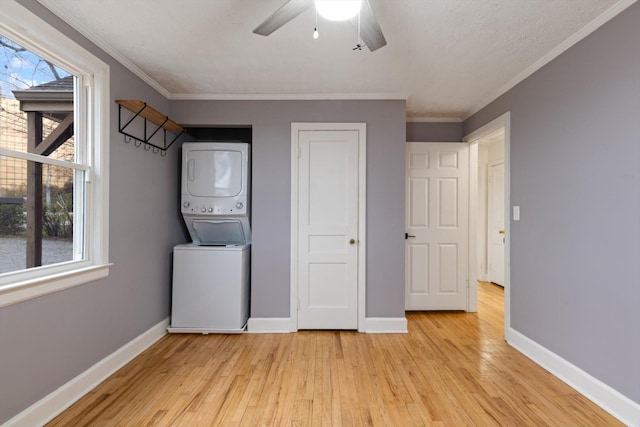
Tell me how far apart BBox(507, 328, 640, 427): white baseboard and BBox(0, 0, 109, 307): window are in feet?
10.8

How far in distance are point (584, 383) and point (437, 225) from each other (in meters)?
1.92

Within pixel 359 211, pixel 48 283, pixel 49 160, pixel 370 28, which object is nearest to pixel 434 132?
pixel 359 211

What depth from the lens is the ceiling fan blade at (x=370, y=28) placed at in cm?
139

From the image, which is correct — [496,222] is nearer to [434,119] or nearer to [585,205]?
[434,119]

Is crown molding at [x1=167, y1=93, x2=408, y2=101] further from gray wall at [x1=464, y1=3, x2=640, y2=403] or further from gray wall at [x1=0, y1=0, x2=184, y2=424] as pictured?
gray wall at [x1=464, y1=3, x2=640, y2=403]

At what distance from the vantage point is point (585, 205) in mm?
1955

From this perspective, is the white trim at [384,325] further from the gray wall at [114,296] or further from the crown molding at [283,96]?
the crown molding at [283,96]

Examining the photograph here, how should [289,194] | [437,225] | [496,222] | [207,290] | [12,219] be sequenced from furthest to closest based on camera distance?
[496,222] → [437,225] → [289,194] → [207,290] → [12,219]

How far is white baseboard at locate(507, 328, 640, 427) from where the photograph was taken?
1666 millimetres

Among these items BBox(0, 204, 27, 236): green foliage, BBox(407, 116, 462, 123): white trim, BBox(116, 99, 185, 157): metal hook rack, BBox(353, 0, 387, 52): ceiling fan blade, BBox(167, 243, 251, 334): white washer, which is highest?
BBox(407, 116, 462, 123): white trim

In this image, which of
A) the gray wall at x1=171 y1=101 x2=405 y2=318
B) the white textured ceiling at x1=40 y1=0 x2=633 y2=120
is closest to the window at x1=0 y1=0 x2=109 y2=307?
the white textured ceiling at x1=40 y1=0 x2=633 y2=120

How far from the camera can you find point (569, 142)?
6.87 ft

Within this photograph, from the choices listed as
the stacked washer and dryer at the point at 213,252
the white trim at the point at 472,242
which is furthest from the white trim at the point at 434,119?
the stacked washer and dryer at the point at 213,252

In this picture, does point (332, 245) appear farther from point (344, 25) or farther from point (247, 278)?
point (344, 25)
